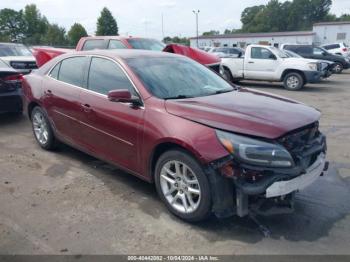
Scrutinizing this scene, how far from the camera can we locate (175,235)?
351 cm

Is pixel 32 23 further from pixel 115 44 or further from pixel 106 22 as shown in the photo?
pixel 115 44

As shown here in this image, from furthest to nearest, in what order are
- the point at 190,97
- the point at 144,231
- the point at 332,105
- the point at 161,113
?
the point at 332,105 < the point at 190,97 < the point at 161,113 < the point at 144,231

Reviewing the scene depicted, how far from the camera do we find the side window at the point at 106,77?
14.3ft

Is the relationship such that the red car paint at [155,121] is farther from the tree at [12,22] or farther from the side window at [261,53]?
the tree at [12,22]

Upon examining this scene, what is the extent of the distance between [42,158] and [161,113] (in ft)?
8.86

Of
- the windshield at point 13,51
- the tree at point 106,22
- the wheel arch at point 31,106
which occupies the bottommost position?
the wheel arch at point 31,106

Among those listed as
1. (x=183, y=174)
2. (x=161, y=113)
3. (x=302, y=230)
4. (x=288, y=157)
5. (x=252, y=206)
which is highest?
(x=161, y=113)

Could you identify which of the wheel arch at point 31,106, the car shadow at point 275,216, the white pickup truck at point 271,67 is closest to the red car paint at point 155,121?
the car shadow at point 275,216

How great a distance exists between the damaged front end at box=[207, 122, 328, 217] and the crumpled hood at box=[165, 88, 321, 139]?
0.10 meters

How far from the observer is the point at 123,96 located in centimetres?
397

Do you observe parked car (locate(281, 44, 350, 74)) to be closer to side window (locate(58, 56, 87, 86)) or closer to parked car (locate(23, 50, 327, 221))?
parked car (locate(23, 50, 327, 221))

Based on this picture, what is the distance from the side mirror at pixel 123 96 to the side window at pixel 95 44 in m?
6.85

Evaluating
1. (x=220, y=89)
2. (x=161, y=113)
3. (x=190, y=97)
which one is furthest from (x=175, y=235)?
(x=220, y=89)

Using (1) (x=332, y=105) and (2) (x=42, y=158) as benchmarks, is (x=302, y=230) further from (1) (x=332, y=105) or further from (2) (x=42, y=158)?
(1) (x=332, y=105)
